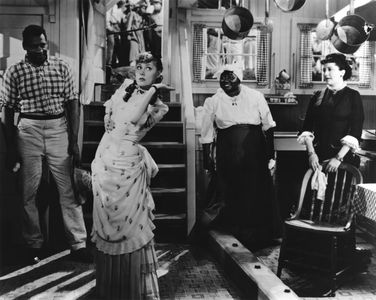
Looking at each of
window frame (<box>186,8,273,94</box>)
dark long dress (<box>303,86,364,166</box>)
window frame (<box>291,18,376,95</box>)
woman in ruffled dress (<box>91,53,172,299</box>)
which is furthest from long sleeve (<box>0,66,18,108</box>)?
window frame (<box>291,18,376,95</box>)

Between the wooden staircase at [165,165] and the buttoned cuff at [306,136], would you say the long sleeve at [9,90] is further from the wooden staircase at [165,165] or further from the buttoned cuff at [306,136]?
the buttoned cuff at [306,136]

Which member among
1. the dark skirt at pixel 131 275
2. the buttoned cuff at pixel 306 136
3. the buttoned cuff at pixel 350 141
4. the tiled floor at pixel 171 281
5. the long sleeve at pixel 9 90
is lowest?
the tiled floor at pixel 171 281

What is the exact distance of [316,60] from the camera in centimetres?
619

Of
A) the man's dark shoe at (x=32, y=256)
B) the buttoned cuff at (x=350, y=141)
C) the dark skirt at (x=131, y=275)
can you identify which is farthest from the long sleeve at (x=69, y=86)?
the buttoned cuff at (x=350, y=141)

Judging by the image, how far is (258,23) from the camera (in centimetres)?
613

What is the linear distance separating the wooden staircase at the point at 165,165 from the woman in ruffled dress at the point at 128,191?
118cm

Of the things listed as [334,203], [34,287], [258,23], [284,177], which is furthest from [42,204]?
[258,23]

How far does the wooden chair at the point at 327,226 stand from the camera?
3365mm

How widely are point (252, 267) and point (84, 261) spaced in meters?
1.37

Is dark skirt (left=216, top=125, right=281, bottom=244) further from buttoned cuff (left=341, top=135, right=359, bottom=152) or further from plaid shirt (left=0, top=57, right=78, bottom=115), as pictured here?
plaid shirt (left=0, top=57, right=78, bottom=115)

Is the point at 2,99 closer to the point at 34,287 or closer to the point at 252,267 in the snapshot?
the point at 34,287

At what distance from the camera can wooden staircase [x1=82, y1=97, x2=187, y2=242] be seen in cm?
414

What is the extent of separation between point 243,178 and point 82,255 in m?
1.59

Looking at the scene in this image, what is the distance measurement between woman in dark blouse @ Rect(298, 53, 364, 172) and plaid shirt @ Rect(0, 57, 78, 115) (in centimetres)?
192
